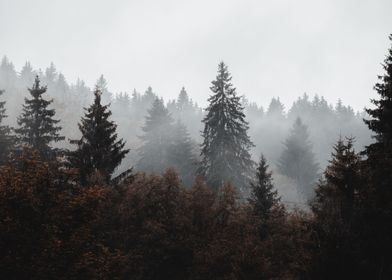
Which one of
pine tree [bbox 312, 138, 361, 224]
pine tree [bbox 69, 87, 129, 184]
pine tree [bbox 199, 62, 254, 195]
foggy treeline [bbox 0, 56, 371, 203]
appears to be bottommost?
pine tree [bbox 312, 138, 361, 224]

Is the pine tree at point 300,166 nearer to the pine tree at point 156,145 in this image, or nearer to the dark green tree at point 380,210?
the pine tree at point 156,145

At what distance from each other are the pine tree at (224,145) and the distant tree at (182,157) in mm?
6832

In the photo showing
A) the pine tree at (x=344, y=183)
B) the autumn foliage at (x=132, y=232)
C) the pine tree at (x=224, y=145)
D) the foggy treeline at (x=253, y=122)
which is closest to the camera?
the autumn foliage at (x=132, y=232)

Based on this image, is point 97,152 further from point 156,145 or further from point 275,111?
point 275,111

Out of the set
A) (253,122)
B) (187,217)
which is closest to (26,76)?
(253,122)

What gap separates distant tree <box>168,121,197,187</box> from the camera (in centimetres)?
5041

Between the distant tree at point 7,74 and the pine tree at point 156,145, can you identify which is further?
the distant tree at point 7,74

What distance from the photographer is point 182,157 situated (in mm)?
52562

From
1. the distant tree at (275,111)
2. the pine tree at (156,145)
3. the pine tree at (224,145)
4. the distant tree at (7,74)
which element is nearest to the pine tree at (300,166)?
the pine tree at (156,145)

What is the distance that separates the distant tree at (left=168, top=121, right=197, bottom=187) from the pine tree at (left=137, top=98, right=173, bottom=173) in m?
0.83

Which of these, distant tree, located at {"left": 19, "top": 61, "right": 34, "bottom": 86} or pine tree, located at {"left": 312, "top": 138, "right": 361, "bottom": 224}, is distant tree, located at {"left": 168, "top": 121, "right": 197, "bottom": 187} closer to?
pine tree, located at {"left": 312, "top": 138, "right": 361, "bottom": 224}

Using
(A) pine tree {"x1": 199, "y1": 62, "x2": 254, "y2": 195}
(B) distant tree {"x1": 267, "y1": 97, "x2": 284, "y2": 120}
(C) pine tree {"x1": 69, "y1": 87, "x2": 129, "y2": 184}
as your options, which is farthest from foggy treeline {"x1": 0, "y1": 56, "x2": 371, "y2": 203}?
(C) pine tree {"x1": 69, "y1": 87, "x2": 129, "y2": 184}

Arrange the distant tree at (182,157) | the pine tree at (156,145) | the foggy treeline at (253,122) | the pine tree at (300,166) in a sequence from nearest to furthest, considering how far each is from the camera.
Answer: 1. the distant tree at (182,157)
2. the pine tree at (156,145)
3. the pine tree at (300,166)
4. the foggy treeline at (253,122)

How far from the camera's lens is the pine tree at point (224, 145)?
131ft
